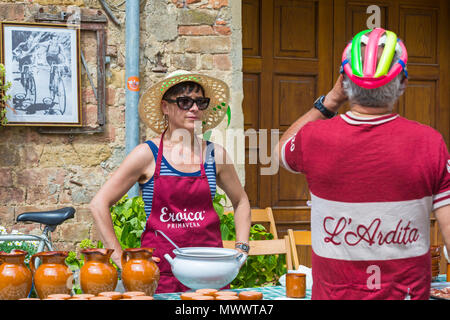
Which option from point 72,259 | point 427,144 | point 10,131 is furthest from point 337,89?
point 10,131

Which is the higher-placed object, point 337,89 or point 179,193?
point 337,89

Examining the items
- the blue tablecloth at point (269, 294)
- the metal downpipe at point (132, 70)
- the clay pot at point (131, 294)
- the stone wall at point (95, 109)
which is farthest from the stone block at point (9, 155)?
the clay pot at point (131, 294)

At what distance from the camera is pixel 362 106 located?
1.56 meters

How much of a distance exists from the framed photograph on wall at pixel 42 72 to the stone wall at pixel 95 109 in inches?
3.2

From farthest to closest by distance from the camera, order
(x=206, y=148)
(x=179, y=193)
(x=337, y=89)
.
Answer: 1. (x=206, y=148)
2. (x=179, y=193)
3. (x=337, y=89)

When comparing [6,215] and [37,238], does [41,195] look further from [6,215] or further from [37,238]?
[37,238]

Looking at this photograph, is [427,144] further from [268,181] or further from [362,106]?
[268,181]

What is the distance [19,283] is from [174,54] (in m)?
2.92

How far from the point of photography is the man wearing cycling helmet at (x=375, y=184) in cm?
148

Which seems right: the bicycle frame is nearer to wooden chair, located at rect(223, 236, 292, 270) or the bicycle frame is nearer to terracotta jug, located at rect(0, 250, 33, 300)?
wooden chair, located at rect(223, 236, 292, 270)

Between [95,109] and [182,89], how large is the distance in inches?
70.5

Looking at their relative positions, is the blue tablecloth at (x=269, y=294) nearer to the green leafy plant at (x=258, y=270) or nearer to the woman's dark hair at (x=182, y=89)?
the woman's dark hair at (x=182, y=89)

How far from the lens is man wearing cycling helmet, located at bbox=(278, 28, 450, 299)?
148 cm

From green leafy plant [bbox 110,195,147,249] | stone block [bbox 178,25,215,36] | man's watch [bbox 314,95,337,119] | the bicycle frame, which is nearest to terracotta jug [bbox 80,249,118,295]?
man's watch [bbox 314,95,337,119]
